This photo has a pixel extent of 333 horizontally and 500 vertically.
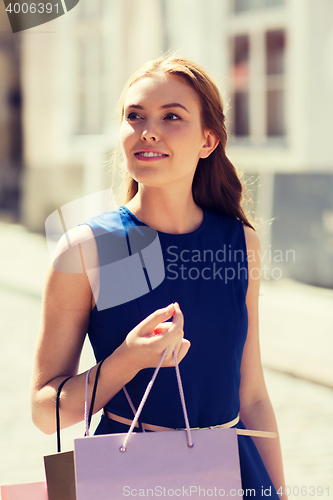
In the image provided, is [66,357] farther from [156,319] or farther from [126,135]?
[126,135]

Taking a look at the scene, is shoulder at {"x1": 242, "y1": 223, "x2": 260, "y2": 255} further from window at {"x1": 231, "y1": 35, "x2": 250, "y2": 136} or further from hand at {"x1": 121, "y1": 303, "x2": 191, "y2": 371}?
window at {"x1": 231, "y1": 35, "x2": 250, "y2": 136}

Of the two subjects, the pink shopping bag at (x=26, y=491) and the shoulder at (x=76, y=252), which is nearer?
the pink shopping bag at (x=26, y=491)

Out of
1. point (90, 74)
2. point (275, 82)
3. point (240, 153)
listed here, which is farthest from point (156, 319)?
point (90, 74)

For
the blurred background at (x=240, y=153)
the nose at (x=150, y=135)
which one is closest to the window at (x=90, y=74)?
the blurred background at (x=240, y=153)

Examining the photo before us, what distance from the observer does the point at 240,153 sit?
860 centimetres

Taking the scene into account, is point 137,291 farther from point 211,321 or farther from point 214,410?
point 214,410

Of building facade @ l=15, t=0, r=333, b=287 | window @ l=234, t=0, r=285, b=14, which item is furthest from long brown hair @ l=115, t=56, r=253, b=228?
window @ l=234, t=0, r=285, b=14

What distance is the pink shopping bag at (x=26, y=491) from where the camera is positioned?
117 cm

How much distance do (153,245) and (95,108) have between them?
10.5m

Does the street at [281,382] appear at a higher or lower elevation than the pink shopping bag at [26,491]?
lower

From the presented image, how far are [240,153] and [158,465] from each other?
25.7ft

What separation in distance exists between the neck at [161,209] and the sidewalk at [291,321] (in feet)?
10.8

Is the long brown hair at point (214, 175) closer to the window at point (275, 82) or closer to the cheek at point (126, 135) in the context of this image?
the cheek at point (126, 135)

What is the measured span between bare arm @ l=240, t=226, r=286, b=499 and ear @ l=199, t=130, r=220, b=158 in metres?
0.36
